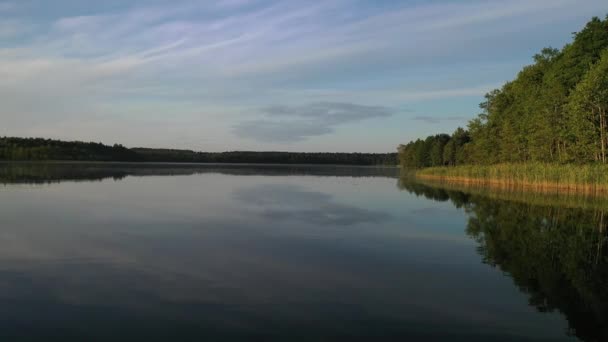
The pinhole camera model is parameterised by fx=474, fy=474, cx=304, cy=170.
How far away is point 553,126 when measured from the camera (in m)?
53.7

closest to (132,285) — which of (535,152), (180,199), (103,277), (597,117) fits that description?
(103,277)

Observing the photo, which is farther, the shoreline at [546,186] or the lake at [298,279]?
the shoreline at [546,186]

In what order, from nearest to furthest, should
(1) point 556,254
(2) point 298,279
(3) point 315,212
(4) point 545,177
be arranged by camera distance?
(2) point 298,279 → (1) point 556,254 → (3) point 315,212 → (4) point 545,177

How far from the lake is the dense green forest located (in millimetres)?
25615

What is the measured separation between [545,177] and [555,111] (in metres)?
9.69

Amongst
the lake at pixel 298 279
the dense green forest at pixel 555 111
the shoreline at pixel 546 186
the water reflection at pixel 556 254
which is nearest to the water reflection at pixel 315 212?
the lake at pixel 298 279

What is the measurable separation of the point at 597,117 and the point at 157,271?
1845 inches

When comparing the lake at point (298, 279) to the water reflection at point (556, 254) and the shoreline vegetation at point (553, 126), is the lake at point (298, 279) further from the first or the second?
the shoreline vegetation at point (553, 126)

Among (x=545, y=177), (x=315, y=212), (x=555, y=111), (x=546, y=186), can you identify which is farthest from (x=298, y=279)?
(x=555, y=111)

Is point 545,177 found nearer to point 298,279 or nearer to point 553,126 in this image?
point 553,126

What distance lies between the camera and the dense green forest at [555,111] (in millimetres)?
45500

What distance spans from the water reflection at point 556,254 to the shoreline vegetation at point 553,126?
54.5ft

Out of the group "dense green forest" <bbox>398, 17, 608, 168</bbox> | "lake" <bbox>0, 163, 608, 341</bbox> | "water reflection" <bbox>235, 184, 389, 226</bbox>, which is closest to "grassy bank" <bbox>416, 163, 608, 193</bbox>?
"dense green forest" <bbox>398, 17, 608, 168</bbox>

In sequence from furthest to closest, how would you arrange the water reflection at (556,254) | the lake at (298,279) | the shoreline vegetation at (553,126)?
1. the shoreline vegetation at (553,126)
2. the water reflection at (556,254)
3. the lake at (298,279)
